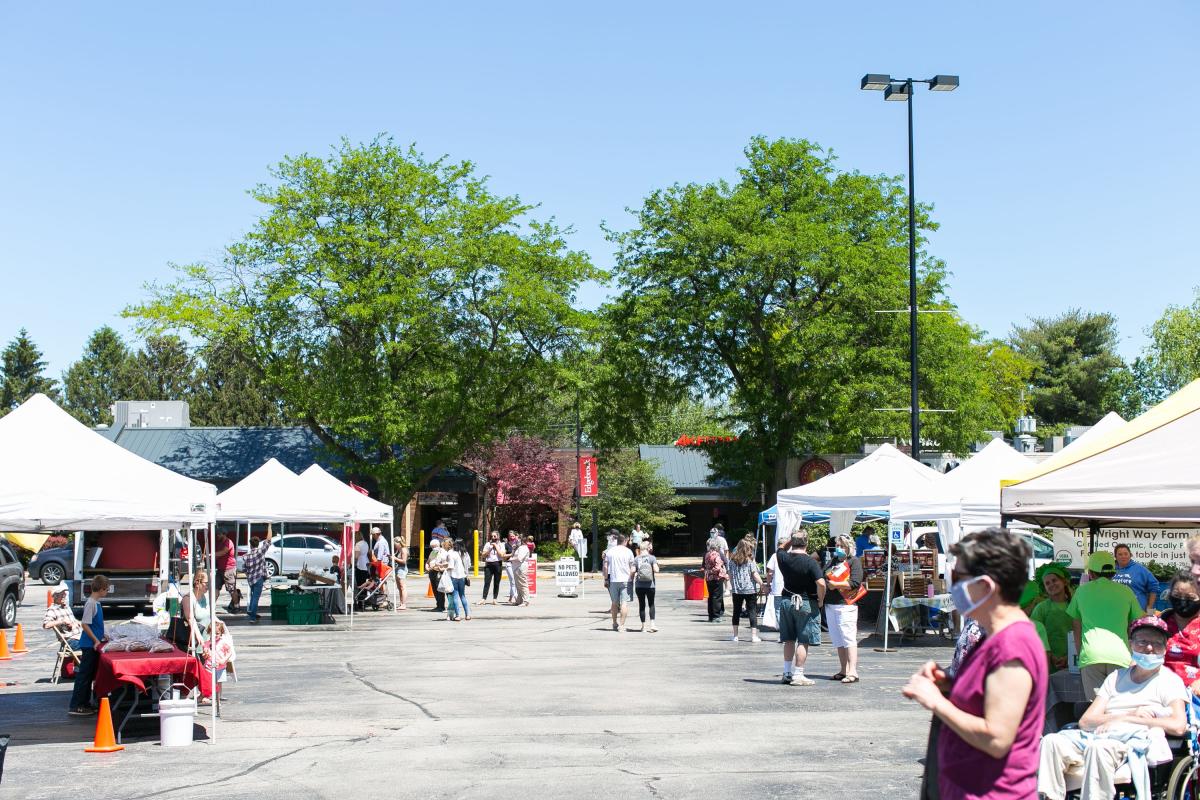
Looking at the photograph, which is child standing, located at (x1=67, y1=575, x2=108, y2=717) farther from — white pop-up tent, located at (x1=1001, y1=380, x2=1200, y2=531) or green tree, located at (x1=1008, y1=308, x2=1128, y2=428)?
green tree, located at (x1=1008, y1=308, x2=1128, y2=428)

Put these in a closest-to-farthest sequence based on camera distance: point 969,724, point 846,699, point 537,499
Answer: point 969,724 → point 846,699 → point 537,499

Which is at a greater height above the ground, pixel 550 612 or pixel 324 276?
pixel 324 276

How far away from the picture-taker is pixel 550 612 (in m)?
28.3

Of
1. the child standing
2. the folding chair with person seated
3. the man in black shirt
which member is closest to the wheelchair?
the man in black shirt

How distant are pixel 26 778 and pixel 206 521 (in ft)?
11.3

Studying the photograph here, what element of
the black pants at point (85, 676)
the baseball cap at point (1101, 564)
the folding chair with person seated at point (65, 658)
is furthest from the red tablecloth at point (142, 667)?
the baseball cap at point (1101, 564)

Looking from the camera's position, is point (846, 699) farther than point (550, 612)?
No

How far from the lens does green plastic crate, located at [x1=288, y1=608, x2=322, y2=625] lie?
82.7 feet

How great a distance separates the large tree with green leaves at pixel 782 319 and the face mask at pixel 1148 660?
31.1 m

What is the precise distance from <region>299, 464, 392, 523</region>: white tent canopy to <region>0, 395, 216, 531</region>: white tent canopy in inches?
462

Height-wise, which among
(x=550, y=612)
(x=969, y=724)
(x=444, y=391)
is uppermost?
(x=444, y=391)

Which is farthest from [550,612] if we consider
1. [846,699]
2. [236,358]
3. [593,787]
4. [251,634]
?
[236,358]

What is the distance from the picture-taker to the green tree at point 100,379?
88562 millimetres

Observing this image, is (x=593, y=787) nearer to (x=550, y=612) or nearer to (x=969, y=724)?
(x=969, y=724)
